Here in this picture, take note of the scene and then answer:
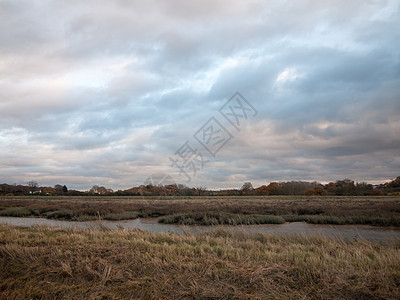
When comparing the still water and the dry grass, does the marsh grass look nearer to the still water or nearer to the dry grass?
the still water

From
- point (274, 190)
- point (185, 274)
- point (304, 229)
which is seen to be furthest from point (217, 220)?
point (274, 190)

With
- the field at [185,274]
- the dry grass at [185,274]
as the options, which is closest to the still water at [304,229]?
the field at [185,274]

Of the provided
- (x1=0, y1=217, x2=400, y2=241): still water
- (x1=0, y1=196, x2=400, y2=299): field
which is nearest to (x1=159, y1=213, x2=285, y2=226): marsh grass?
(x1=0, y1=217, x2=400, y2=241): still water

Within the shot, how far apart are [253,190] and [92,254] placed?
99934mm

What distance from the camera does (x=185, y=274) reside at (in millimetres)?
5645

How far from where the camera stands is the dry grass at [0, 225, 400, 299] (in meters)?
4.86

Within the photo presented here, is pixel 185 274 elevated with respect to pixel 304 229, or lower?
elevated

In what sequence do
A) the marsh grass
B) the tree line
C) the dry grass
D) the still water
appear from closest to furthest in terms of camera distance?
the dry grass < the still water < the marsh grass < the tree line

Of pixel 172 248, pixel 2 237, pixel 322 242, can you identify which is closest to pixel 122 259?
pixel 172 248

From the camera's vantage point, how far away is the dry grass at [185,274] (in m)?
4.86

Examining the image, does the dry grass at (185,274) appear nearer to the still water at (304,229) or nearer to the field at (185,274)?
the field at (185,274)

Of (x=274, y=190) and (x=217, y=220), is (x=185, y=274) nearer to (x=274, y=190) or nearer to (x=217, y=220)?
(x=217, y=220)

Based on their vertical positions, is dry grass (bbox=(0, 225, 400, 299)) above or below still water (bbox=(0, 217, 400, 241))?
above

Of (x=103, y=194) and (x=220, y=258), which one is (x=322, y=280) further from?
(x=103, y=194)
